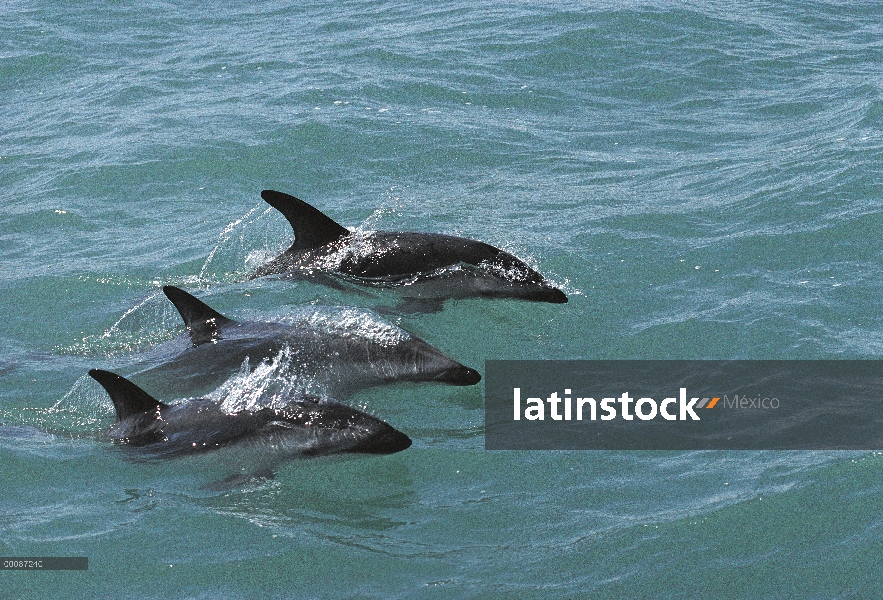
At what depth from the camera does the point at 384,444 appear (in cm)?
956

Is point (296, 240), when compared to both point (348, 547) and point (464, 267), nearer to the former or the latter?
point (464, 267)

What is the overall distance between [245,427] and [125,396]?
1110 mm

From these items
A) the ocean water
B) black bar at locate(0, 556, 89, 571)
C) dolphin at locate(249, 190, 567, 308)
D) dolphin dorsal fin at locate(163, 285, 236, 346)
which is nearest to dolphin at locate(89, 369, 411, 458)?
the ocean water

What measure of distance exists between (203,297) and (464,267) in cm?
305

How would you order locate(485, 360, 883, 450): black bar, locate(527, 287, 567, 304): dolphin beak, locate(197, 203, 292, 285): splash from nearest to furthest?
locate(485, 360, 883, 450): black bar, locate(527, 287, 567, 304): dolphin beak, locate(197, 203, 292, 285): splash

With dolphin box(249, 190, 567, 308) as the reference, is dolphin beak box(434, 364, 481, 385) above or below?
below

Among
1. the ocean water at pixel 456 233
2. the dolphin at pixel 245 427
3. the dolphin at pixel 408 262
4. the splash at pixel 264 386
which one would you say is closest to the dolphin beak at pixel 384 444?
the dolphin at pixel 245 427

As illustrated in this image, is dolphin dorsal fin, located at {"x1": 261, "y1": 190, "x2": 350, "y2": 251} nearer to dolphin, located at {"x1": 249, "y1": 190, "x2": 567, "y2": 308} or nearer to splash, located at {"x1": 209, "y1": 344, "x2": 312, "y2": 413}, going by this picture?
dolphin, located at {"x1": 249, "y1": 190, "x2": 567, "y2": 308}

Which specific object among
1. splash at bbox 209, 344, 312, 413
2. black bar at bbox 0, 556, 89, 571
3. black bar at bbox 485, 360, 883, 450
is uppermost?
splash at bbox 209, 344, 312, 413

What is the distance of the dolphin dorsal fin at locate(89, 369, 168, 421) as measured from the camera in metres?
9.95

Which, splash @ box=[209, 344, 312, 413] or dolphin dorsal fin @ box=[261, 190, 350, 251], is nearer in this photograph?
splash @ box=[209, 344, 312, 413]

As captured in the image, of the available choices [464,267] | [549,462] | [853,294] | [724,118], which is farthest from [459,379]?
[724,118]

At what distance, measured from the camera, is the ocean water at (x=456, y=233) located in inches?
343

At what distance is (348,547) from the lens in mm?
8797
